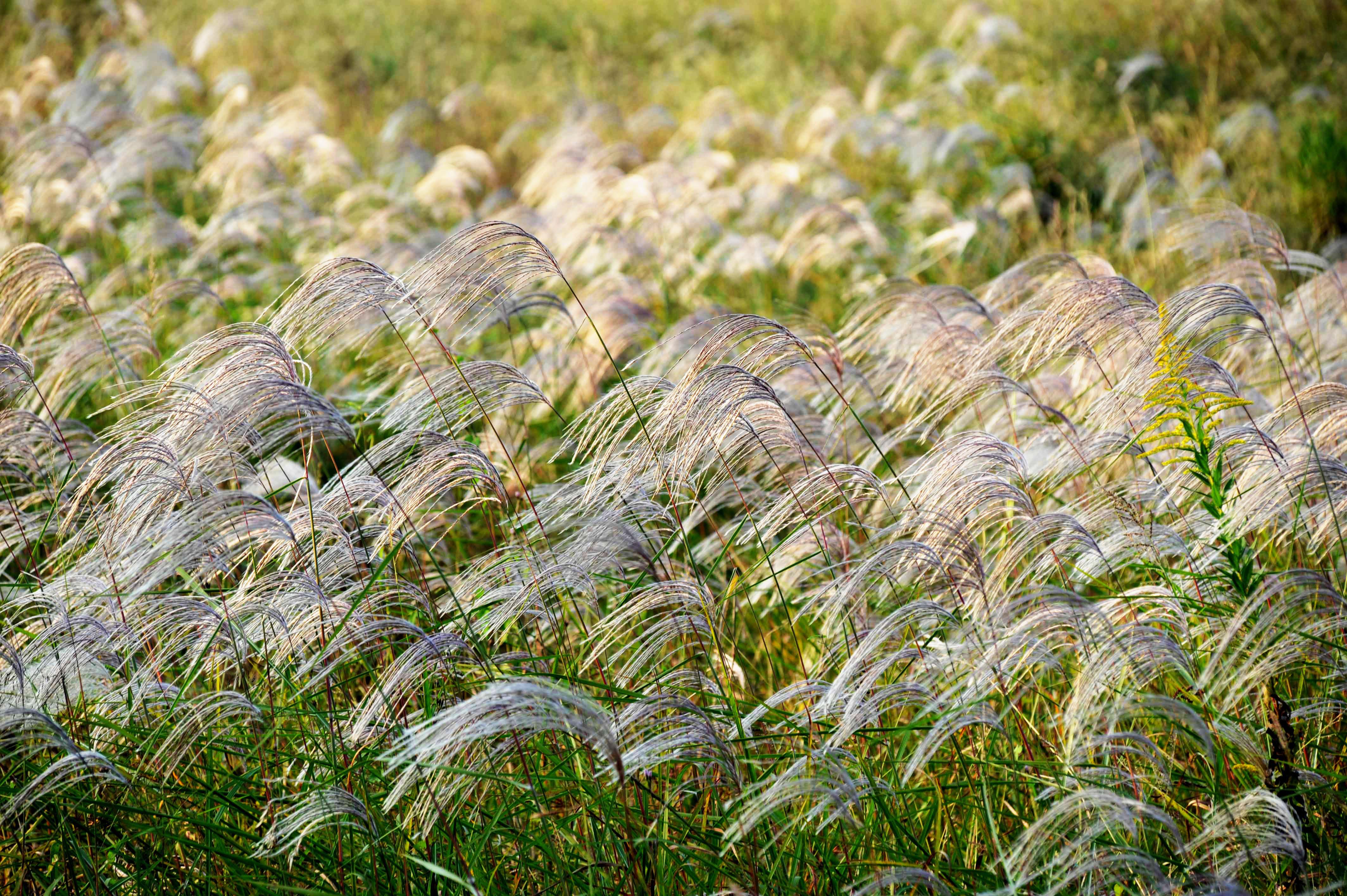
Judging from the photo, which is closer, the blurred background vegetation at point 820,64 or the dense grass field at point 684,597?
the dense grass field at point 684,597

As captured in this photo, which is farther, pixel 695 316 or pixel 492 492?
pixel 695 316

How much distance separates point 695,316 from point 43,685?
2654 mm

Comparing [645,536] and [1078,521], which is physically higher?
[645,536]

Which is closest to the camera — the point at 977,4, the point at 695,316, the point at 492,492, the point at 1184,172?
the point at 492,492

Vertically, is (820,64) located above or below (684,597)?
below

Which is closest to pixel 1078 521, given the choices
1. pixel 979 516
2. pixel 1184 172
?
pixel 979 516

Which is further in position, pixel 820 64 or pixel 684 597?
pixel 820 64

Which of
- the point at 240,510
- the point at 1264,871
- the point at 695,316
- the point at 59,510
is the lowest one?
the point at 1264,871

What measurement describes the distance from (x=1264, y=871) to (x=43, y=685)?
2224 mm

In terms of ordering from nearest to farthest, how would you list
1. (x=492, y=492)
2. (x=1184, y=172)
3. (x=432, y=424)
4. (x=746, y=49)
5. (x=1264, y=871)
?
1. (x=1264, y=871)
2. (x=432, y=424)
3. (x=492, y=492)
4. (x=1184, y=172)
5. (x=746, y=49)

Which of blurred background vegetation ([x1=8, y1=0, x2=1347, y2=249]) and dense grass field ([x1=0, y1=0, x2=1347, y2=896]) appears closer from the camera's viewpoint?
dense grass field ([x1=0, y1=0, x2=1347, y2=896])

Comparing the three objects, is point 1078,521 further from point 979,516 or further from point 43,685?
point 43,685

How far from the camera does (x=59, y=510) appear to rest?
2697mm

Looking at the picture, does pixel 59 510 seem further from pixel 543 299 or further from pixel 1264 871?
pixel 1264 871
